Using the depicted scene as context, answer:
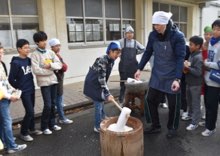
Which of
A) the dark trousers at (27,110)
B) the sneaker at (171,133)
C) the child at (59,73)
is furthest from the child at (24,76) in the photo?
the sneaker at (171,133)

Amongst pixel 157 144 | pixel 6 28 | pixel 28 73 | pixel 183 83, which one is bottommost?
pixel 157 144

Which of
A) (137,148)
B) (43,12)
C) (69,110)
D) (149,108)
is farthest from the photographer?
(43,12)

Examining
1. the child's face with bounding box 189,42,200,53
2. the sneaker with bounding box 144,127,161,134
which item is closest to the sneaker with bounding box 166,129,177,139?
the sneaker with bounding box 144,127,161,134

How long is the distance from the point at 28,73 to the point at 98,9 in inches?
210

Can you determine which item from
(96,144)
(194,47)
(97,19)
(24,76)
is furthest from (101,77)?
(97,19)

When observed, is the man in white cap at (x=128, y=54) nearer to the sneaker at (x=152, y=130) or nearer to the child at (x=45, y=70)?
the sneaker at (x=152, y=130)

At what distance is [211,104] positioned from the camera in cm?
371

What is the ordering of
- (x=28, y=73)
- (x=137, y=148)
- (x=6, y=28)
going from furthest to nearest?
(x=6, y=28), (x=28, y=73), (x=137, y=148)

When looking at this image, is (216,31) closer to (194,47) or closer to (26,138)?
(194,47)

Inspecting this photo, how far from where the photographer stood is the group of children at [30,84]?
3.35 m

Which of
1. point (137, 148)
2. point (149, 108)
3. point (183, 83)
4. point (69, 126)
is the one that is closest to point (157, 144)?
point (149, 108)

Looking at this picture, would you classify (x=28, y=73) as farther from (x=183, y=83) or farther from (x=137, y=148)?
(x=183, y=83)

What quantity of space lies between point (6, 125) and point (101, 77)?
1.51 meters

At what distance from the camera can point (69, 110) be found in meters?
5.36
